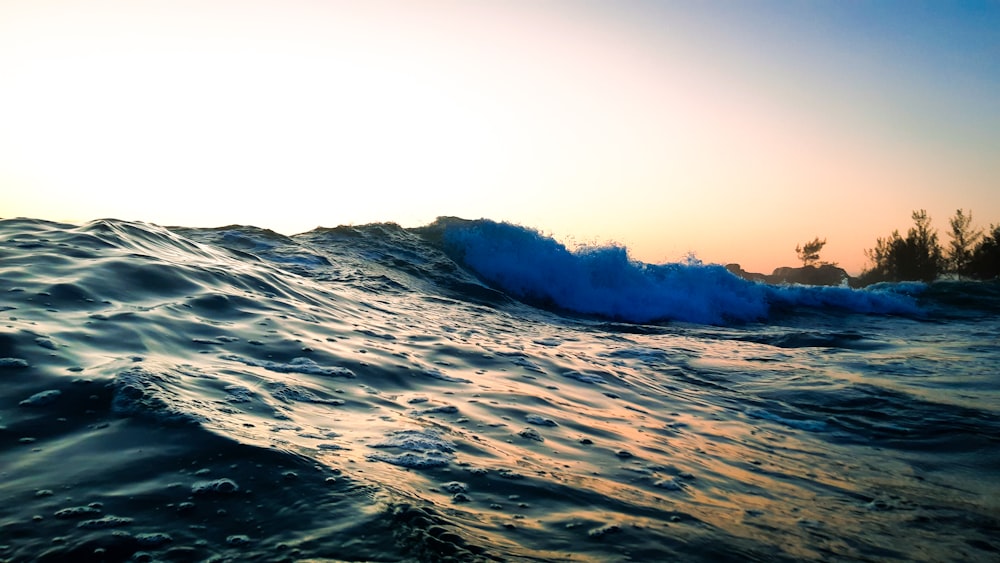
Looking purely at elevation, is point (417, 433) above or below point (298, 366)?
below

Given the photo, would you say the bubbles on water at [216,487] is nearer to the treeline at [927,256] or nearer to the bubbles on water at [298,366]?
the bubbles on water at [298,366]

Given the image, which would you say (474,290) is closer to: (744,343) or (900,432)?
(744,343)

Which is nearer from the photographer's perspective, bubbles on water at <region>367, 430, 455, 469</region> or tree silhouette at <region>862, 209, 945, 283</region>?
bubbles on water at <region>367, 430, 455, 469</region>

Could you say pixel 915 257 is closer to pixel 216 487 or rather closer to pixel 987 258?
pixel 987 258

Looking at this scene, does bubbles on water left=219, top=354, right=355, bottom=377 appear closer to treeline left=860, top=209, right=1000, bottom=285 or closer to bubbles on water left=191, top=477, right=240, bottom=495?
bubbles on water left=191, top=477, right=240, bottom=495

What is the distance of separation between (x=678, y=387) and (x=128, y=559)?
501 centimetres

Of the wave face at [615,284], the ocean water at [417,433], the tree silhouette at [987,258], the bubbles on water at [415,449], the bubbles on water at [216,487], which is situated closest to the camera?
the ocean water at [417,433]

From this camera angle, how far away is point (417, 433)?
325 cm

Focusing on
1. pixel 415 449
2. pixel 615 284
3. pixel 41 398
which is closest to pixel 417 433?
pixel 415 449

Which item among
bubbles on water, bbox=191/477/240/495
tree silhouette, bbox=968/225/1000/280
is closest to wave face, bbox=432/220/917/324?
bubbles on water, bbox=191/477/240/495

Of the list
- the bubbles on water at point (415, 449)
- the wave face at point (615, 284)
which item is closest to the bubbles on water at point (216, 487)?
the bubbles on water at point (415, 449)

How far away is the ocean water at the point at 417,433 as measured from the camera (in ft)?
6.76

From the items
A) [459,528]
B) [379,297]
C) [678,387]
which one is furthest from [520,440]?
[379,297]

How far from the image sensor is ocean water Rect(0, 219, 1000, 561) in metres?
2.06
